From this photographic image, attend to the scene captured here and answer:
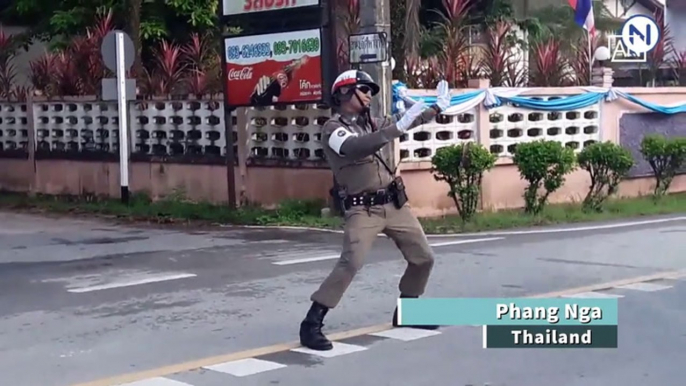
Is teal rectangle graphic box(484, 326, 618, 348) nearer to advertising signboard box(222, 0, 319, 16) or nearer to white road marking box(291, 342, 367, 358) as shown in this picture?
white road marking box(291, 342, 367, 358)

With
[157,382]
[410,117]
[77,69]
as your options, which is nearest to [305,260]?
[410,117]

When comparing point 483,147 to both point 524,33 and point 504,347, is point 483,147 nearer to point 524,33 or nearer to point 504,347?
point 504,347

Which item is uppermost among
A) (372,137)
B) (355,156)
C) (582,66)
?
(582,66)

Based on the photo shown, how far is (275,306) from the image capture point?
30.4ft

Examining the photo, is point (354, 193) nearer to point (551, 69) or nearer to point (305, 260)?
point (305, 260)

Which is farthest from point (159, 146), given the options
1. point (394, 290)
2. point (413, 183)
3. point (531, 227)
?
point (394, 290)

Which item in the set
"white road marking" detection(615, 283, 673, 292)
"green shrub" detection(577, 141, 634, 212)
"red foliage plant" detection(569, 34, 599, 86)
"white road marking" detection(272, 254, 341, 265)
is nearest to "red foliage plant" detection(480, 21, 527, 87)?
"red foliage plant" detection(569, 34, 599, 86)

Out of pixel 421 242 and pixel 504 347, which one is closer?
pixel 504 347

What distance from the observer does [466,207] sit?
49.9ft

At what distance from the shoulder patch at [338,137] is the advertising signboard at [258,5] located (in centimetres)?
818

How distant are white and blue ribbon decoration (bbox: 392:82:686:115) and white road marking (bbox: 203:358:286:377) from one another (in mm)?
8017

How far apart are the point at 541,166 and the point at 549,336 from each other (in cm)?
902

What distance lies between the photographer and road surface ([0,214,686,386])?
7.09m

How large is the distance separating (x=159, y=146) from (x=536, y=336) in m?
12.1
